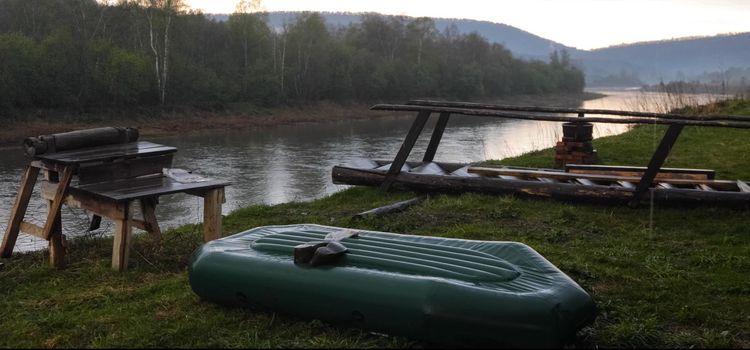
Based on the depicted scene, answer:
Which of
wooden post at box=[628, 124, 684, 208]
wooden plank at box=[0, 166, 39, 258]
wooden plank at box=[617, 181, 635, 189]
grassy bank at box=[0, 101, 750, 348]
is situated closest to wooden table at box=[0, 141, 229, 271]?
wooden plank at box=[0, 166, 39, 258]

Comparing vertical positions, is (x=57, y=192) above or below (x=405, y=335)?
above

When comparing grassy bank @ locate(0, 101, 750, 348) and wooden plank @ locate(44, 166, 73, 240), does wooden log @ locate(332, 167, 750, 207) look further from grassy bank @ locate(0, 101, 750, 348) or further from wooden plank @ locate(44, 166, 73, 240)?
wooden plank @ locate(44, 166, 73, 240)

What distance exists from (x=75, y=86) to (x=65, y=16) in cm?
1041

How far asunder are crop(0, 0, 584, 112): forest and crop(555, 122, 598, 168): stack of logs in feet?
114

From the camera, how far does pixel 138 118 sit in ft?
144

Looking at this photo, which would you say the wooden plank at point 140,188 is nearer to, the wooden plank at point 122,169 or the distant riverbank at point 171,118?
the wooden plank at point 122,169

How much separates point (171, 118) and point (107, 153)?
132 ft

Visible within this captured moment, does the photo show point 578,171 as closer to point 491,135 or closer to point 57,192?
point 57,192

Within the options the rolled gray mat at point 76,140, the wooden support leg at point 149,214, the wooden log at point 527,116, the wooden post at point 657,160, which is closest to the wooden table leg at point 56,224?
the rolled gray mat at point 76,140

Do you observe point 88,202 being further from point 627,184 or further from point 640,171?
point 640,171

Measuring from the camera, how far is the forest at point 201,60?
43094mm

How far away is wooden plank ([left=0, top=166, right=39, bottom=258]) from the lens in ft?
22.4

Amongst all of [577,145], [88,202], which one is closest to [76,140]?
[88,202]

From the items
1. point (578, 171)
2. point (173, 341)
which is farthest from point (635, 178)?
point (173, 341)
